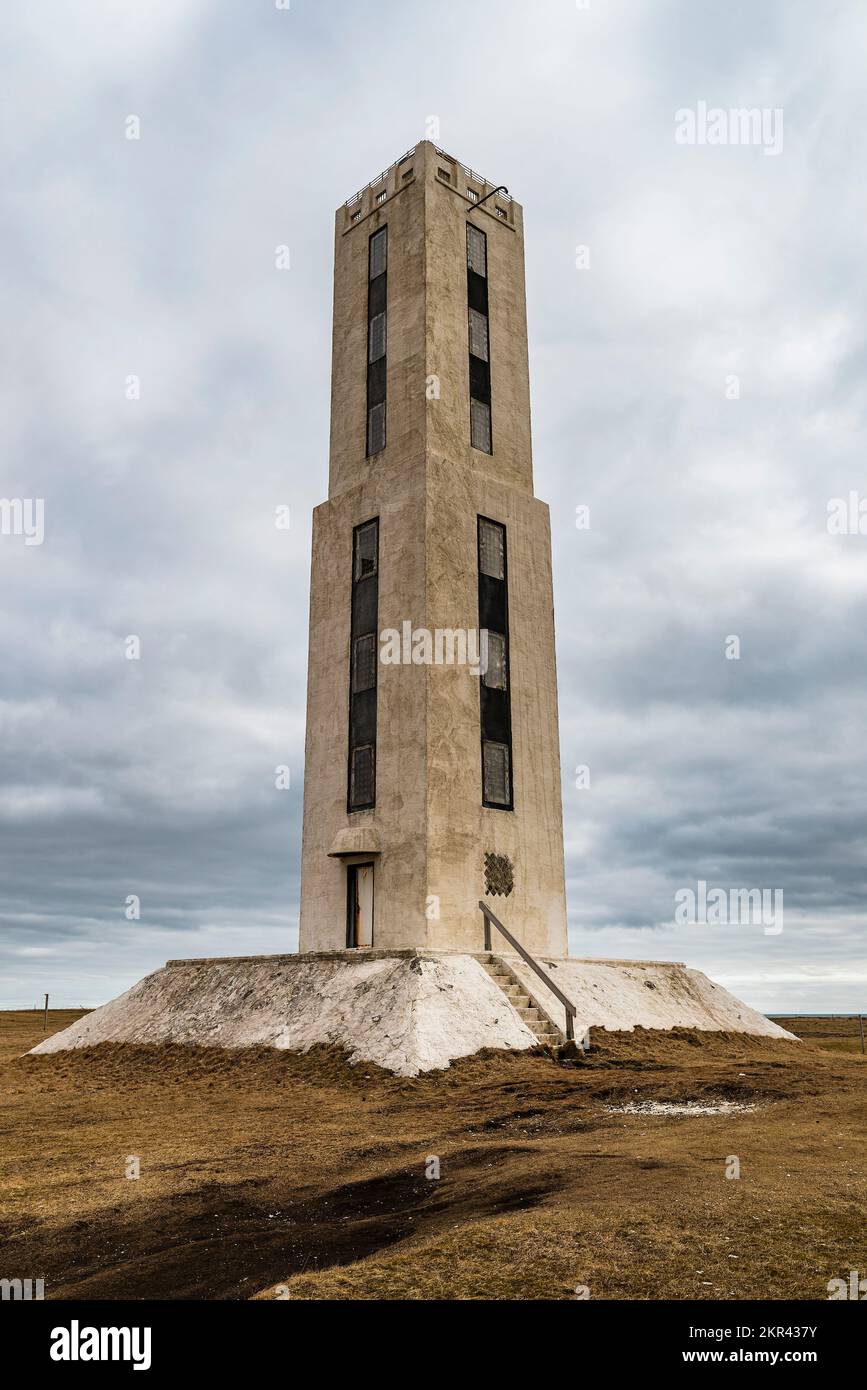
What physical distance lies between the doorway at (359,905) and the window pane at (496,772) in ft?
12.6

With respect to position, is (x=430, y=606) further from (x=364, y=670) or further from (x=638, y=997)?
(x=638, y=997)

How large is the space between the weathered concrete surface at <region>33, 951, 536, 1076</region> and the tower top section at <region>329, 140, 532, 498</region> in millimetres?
14323

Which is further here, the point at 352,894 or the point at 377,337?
the point at 377,337

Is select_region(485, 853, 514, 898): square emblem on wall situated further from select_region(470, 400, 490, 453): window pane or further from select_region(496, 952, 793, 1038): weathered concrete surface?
select_region(470, 400, 490, 453): window pane

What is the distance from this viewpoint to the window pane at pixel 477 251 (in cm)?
3270

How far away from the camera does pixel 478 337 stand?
32.0m

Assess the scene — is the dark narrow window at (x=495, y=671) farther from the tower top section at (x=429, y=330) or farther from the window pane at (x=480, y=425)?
the window pane at (x=480, y=425)

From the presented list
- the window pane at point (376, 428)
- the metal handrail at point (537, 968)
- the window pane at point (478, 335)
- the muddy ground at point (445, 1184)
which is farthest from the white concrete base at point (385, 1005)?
the window pane at point (478, 335)

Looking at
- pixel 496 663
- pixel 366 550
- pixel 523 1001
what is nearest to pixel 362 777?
pixel 496 663

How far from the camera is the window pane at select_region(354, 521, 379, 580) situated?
96.9 ft

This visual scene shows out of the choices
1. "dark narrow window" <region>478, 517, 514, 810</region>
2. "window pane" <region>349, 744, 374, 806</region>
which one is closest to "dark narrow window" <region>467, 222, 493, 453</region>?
"dark narrow window" <region>478, 517, 514, 810</region>

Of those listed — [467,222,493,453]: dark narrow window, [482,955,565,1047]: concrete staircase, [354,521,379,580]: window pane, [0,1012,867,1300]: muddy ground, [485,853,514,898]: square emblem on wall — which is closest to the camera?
[0,1012,867,1300]: muddy ground

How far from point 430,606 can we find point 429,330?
30.0 ft
